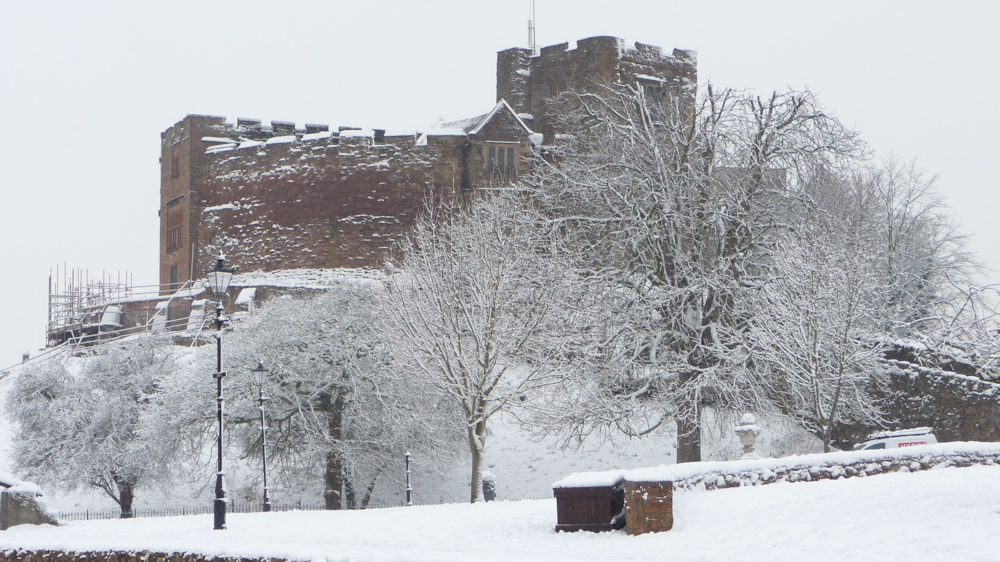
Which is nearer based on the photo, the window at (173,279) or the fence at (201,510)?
the fence at (201,510)

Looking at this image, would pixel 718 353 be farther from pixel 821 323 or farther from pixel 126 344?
pixel 126 344

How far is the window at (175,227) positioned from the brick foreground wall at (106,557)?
27.8 m

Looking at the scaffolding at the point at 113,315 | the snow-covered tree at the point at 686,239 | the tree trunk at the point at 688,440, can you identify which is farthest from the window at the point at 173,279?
the tree trunk at the point at 688,440

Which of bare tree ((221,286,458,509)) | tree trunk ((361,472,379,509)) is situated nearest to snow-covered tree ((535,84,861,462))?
bare tree ((221,286,458,509))

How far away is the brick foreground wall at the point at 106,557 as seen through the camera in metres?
12.2

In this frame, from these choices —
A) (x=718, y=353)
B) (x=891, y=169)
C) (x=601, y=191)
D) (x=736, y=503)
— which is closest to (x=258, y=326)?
(x=601, y=191)

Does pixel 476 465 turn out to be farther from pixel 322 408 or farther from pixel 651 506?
pixel 651 506

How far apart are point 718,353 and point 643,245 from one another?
10.5 ft

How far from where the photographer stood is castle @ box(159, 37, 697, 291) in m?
38.1

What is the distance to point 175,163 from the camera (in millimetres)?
42469

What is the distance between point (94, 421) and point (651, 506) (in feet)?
69.0

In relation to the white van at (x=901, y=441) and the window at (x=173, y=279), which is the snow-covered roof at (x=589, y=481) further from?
the window at (x=173, y=279)

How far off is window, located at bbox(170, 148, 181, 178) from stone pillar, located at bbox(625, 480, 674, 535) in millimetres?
33002

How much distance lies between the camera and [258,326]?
29.7 m
